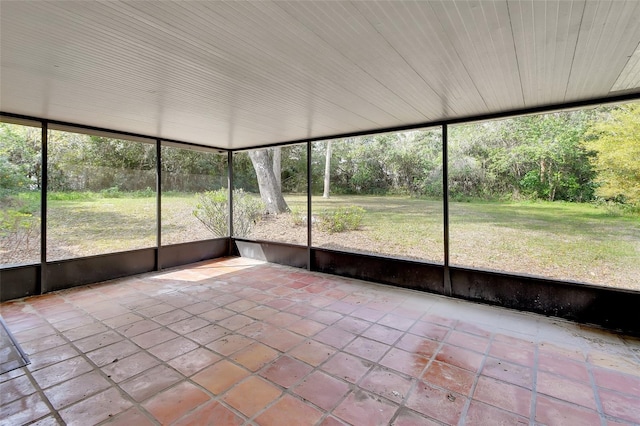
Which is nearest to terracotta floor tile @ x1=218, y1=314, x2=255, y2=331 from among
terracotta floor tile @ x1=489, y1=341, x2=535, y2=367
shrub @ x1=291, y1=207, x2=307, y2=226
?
terracotta floor tile @ x1=489, y1=341, x2=535, y2=367

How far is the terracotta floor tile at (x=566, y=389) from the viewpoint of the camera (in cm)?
193

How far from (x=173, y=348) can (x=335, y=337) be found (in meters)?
1.45

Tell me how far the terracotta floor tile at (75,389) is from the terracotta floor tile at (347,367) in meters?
1.60

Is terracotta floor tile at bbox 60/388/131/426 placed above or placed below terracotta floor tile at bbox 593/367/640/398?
below

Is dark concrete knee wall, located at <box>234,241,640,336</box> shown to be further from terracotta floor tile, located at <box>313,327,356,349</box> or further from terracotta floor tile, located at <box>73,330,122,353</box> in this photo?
terracotta floor tile, located at <box>73,330,122,353</box>

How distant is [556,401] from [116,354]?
3318 mm

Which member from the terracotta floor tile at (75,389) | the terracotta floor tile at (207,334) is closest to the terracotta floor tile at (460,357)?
the terracotta floor tile at (207,334)

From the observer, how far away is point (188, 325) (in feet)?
9.93

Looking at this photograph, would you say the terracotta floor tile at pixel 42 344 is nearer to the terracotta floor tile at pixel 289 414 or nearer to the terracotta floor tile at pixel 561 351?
the terracotta floor tile at pixel 289 414

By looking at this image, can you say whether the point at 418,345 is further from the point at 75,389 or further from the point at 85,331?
the point at 85,331

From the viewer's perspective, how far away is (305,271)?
17.1 ft

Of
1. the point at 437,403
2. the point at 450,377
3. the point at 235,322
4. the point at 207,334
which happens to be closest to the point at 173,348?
the point at 207,334

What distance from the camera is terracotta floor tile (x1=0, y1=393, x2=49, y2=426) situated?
5.72ft

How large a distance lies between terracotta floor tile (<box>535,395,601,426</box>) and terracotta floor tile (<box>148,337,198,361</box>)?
2605mm
